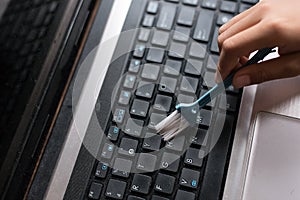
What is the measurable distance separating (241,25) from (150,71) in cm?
12

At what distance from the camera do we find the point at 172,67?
20.2 inches

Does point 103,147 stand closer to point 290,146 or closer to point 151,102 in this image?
point 151,102

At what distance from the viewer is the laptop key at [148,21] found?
0.54 meters

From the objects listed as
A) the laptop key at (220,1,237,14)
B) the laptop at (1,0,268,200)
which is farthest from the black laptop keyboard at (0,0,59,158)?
the laptop key at (220,1,237,14)

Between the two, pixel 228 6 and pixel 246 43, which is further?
pixel 228 6

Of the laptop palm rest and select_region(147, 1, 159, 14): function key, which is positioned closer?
the laptop palm rest

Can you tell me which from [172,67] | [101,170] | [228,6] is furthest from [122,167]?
[228,6]

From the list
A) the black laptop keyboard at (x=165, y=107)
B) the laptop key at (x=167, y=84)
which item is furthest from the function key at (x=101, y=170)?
the laptop key at (x=167, y=84)

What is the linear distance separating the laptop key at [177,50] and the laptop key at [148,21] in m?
0.04

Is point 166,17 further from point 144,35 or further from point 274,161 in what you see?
point 274,161

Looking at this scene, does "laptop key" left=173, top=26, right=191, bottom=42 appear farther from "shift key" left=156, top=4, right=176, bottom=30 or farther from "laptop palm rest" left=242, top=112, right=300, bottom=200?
"laptop palm rest" left=242, top=112, right=300, bottom=200

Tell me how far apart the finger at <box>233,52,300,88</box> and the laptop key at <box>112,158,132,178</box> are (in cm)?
14

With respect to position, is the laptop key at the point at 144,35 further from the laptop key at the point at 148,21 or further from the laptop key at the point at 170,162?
the laptop key at the point at 170,162

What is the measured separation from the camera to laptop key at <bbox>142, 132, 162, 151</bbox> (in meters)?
0.47
